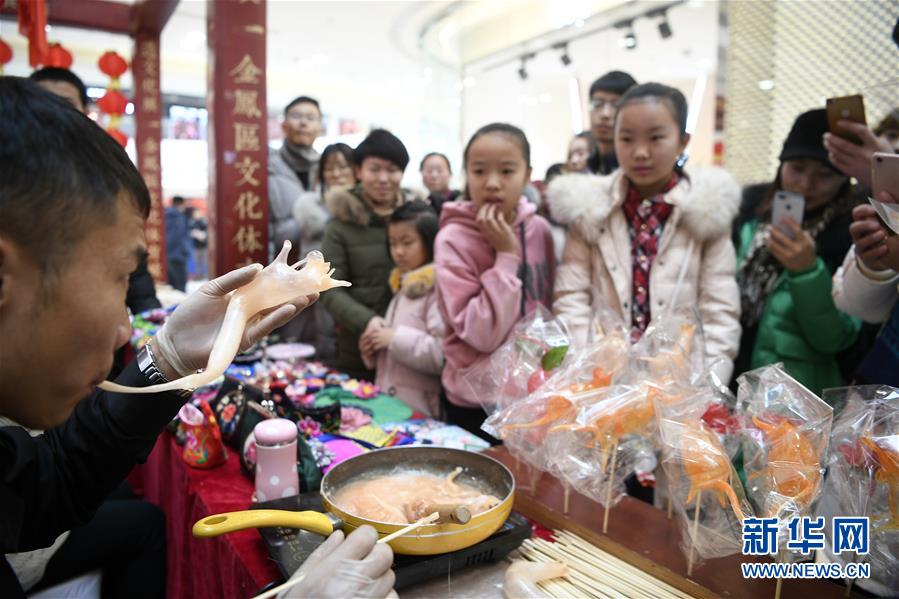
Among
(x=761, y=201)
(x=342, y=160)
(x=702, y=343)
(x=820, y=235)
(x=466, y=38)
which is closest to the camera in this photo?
(x=702, y=343)

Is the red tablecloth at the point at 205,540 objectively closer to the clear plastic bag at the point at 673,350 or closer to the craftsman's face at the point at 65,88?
the clear plastic bag at the point at 673,350

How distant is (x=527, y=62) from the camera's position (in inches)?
360

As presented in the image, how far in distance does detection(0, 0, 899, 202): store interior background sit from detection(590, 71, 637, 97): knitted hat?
0.82m

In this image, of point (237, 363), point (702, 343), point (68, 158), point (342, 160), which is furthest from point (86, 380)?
point (342, 160)

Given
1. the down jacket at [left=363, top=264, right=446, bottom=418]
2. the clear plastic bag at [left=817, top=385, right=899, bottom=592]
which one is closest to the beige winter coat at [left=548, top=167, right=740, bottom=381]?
the down jacket at [left=363, top=264, right=446, bottom=418]

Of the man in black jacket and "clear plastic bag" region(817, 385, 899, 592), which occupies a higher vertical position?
the man in black jacket

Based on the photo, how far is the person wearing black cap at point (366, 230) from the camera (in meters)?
2.88

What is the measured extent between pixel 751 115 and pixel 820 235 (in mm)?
1410

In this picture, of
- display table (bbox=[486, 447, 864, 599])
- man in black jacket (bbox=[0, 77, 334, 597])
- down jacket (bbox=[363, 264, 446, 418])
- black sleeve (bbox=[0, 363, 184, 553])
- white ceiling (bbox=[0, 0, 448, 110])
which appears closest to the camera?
man in black jacket (bbox=[0, 77, 334, 597])

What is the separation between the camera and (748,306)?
224cm

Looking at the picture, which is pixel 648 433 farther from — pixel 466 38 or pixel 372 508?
pixel 466 38

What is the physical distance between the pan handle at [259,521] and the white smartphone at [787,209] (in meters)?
1.76

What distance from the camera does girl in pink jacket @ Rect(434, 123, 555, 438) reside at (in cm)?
197

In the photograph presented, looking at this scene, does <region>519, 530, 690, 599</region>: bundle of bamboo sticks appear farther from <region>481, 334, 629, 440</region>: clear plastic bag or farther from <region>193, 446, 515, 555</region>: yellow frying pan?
<region>481, 334, 629, 440</region>: clear plastic bag
